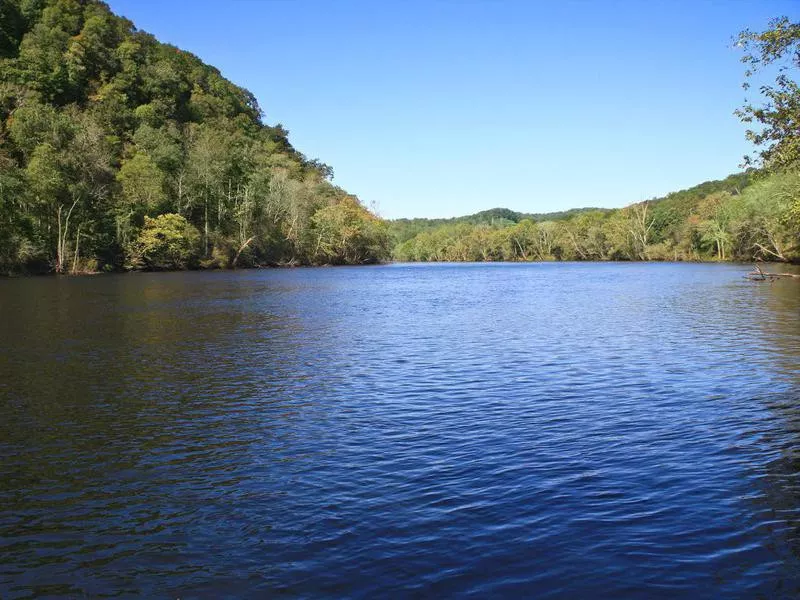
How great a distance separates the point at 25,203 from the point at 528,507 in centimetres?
8174

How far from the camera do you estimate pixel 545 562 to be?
26.0 ft

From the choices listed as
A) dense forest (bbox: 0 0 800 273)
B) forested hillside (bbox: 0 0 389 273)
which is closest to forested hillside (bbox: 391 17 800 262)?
dense forest (bbox: 0 0 800 273)

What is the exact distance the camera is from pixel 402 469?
11.3m

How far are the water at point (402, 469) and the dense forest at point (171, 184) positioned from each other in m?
12.8

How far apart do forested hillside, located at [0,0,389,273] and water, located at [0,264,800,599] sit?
6175 cm

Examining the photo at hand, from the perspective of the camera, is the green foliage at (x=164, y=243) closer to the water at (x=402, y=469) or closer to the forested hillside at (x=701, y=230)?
the water at (x=402, y=469)

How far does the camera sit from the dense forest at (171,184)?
3027 inches

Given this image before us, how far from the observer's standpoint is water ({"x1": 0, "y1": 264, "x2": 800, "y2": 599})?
7738 millimetres

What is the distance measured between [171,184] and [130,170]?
8.98 m

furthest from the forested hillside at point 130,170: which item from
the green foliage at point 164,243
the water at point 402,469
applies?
the water at point 402,469

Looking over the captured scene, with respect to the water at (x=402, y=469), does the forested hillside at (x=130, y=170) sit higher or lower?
higher

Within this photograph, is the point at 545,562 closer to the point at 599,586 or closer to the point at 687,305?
the point at 599,586

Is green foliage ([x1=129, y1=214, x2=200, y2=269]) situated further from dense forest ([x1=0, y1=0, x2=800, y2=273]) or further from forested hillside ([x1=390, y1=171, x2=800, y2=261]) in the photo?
forested hillside ([x1=390, y1=171, x2=800, y2=261])

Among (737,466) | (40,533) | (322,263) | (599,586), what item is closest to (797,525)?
(737,466)
